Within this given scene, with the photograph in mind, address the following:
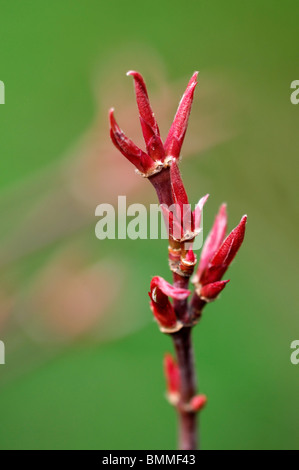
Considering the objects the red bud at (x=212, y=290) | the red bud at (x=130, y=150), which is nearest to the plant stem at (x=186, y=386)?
the red bud at (x=212, y=290)

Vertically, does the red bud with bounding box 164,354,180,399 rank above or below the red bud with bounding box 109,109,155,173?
below

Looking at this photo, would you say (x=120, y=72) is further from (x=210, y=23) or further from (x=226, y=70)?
(x=210, y=23)

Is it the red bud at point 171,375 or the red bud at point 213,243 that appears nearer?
the red bud at point 213,243

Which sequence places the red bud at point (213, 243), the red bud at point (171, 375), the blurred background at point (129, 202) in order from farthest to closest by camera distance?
the blurred background at point (129, 202) < the red bud at point (171, 375) < the red bud at point (213, 243)

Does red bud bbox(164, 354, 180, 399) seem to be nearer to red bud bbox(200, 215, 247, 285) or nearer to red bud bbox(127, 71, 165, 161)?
red bud bbox(200, 215, 247, 285)

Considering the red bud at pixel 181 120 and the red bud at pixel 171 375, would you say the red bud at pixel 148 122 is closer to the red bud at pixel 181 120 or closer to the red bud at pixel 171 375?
the red bud at pixel 181 120

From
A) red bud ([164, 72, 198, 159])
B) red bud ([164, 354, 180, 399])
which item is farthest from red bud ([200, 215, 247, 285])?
red bud ([164, 354, 180, 399])
